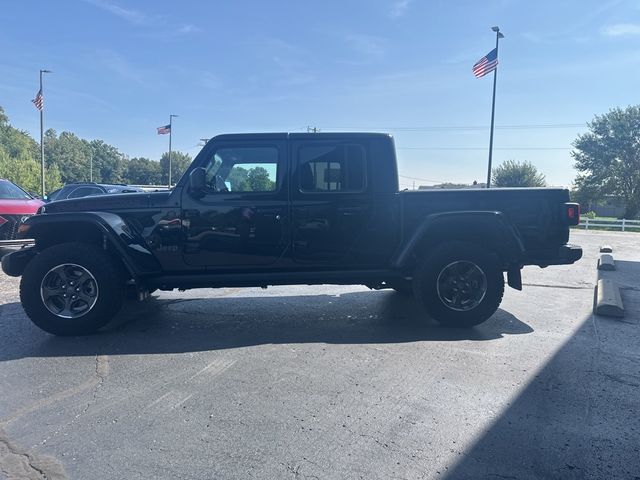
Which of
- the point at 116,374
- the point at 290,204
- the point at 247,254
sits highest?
the point at 290,204

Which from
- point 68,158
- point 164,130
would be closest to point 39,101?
point 164,130

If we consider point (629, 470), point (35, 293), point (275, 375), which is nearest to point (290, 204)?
point (275, 375)

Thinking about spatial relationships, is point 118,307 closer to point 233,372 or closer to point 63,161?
point 233,372

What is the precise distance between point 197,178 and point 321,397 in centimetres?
268

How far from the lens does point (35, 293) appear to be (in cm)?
484

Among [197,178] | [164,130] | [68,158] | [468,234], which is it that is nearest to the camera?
[197,178]

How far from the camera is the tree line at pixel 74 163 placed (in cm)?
4219

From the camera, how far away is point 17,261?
16.6ft

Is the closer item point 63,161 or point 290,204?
point 290,204

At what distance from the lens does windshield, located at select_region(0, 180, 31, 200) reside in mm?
9609

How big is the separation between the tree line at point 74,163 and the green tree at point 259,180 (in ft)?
140

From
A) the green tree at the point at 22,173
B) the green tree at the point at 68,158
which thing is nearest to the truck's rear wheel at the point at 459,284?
the green tree at the point at 22,173

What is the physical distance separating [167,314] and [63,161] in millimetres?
104965

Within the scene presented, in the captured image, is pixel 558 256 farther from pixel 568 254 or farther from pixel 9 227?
pixel 9 227
